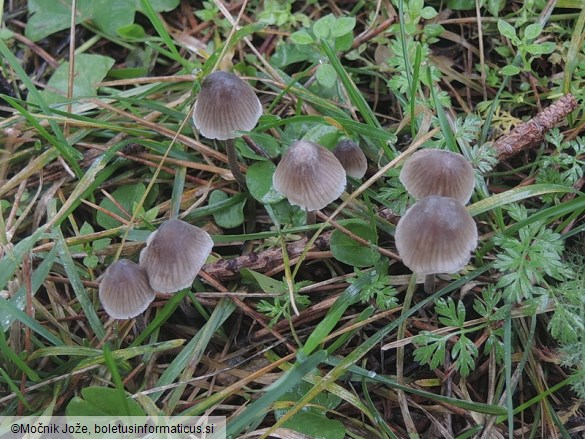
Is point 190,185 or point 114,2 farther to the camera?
point 114,2

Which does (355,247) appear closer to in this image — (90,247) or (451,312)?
(451,312)

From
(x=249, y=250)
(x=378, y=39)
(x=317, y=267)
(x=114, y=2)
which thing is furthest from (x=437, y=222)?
(x=114, y=2)

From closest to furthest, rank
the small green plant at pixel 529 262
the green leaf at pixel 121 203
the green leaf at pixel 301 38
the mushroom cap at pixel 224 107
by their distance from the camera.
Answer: the small green plant at pixel 529 262, the mushroom cap at pixel 224 107, the green leaf at pixel 121 203, the green leaf at pixel 301 38


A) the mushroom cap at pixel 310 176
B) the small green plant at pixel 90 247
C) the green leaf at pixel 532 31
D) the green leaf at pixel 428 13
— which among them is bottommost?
the small green plant at pixel 90 247

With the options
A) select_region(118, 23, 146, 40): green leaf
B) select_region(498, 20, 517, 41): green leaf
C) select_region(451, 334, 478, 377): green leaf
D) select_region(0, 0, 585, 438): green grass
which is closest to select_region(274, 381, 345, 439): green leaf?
select_region(0, 0, 585, 438): green grass

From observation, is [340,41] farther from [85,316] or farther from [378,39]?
[85,316]

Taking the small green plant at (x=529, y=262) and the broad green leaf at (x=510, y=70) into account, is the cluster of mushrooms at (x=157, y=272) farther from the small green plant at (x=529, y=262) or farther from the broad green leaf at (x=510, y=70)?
the broad green leaf at (x=510, y=70)

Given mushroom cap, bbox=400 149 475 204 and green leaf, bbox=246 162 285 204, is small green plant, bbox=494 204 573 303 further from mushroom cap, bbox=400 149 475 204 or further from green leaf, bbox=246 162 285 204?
green leaf, bbox=246 162 285 204

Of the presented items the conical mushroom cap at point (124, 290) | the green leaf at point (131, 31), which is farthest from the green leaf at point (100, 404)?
the green leaf at point (131, 31)
